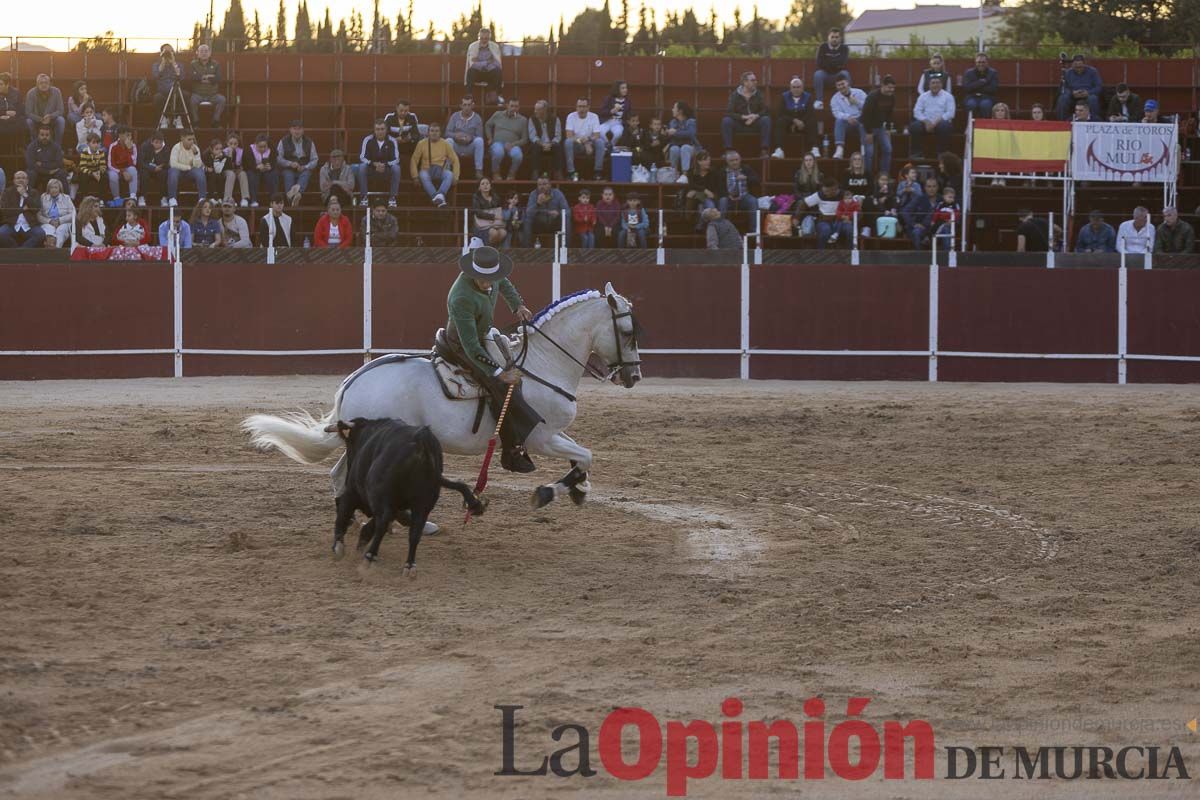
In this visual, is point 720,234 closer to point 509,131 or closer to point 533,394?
point 509,131

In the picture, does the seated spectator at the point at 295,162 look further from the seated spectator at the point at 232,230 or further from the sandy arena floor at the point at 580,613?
the sandy arena floor at the point at 580,613

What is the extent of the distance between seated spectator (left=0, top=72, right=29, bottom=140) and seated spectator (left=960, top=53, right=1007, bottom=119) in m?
14.7

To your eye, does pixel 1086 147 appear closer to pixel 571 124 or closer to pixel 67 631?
pixel 571 124

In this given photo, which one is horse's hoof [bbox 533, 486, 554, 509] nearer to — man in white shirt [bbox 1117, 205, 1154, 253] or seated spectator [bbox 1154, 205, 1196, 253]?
man in white shirt [bbox 1117, 205, 1154, 253]

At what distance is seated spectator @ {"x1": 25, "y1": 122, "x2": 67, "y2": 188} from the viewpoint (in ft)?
73.7

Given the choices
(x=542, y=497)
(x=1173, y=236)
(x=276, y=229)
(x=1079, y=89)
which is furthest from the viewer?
(x=1079, y=89)

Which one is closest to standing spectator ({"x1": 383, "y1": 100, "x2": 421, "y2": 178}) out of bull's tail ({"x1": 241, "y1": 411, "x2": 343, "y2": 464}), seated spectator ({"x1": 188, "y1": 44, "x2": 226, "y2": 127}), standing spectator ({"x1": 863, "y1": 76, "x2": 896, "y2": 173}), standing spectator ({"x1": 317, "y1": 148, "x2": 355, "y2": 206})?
standing spectator ({"x1": 317, "y1": 148, "x2": 355, "y2": 206})

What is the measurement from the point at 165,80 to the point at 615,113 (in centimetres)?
706

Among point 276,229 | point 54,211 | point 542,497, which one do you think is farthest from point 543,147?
point 542,497

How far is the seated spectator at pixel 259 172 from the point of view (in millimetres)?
22969

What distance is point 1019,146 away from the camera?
24.1 metres

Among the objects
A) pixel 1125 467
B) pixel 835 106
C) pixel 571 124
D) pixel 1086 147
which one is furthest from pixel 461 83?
pixel 1125 467

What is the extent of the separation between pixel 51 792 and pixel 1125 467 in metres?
10.2

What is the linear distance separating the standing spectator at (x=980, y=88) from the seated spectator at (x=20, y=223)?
14.2m
